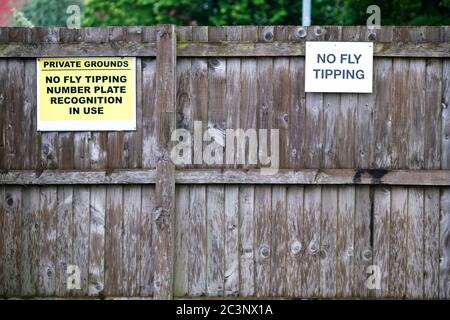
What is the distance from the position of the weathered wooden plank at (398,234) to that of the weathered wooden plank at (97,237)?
232cm

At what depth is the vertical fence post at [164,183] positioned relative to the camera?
6066 millimetres

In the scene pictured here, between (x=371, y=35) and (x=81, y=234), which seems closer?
(x=371, y=35)

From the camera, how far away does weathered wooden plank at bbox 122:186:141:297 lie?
6164 mm

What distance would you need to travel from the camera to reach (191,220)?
617 centimetres

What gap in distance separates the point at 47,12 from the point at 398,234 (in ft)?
55.7

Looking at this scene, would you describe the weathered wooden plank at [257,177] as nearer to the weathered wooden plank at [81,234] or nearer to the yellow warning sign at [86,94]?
the weathered wooden plank at [81,234]

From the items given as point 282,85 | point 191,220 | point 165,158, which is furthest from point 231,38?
point 191,220

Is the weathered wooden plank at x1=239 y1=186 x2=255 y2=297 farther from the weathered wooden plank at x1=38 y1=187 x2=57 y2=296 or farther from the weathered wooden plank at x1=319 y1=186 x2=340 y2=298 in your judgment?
the weathered wooden plank at x1=38 y1=187 x2=57 y2=296

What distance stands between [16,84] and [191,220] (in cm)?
178

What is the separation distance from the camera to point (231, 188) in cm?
614

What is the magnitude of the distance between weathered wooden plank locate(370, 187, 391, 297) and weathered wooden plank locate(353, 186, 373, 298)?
4 centimetres

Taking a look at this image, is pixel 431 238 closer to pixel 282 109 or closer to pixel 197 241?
pixel 282 109

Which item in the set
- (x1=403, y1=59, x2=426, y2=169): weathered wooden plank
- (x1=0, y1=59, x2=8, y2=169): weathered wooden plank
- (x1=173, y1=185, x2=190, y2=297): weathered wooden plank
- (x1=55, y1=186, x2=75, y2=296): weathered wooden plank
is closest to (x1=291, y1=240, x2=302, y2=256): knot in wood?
(x1=173, y1=185, x2=190, y2=297): weathered wooden plank

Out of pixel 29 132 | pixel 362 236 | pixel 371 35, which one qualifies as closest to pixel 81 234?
pixel 29 132
